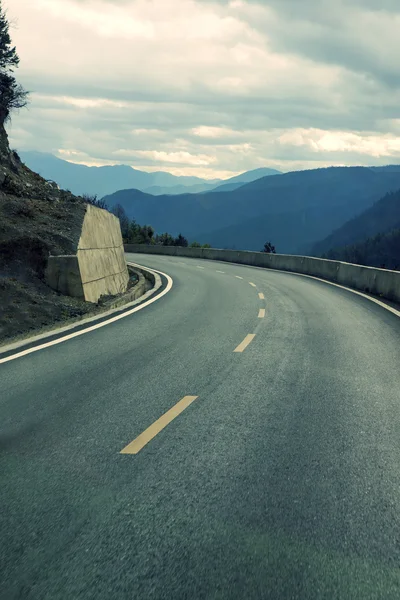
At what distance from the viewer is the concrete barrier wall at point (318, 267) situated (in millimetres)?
19906

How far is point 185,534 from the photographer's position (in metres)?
3.64

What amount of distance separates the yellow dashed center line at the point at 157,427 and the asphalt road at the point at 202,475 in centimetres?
5

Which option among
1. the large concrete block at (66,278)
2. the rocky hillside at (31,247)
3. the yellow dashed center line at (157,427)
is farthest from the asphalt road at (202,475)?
the large concrete block at (66,278)

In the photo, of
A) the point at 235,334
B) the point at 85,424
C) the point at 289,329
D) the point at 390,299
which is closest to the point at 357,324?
the point at 289,329

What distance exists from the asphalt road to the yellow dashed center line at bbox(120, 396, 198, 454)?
53 mm

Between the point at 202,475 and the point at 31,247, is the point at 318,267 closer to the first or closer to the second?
the point at 31,247

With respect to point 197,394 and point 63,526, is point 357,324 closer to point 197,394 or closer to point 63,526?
point 197,394

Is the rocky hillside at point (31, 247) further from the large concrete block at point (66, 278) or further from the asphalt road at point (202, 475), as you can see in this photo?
the asphalt road at point (202, 475)

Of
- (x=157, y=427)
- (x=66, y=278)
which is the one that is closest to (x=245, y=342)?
(x=157, y=427)

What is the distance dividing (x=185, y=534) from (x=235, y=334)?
26.3 ft

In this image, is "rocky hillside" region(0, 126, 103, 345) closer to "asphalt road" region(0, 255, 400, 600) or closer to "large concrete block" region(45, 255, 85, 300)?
"large concrete block" region(45, 255, 85, 300)

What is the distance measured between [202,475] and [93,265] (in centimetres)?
1266

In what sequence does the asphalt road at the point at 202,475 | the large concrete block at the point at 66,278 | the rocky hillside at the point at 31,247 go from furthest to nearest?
the large concrete block at the point at 66,278 → the rocky hillside at the point at 31,247 → the asphalt road at the point at 202,475

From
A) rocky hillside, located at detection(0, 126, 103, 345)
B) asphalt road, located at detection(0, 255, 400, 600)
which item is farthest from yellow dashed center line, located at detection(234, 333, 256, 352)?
rocky hillside, located at detection(0, 126, 103, 345)
